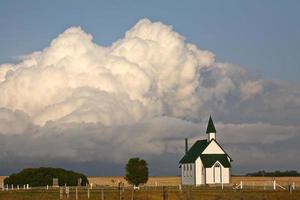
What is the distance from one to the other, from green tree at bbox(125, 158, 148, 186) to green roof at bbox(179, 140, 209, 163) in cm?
1199

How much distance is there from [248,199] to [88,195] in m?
16.3

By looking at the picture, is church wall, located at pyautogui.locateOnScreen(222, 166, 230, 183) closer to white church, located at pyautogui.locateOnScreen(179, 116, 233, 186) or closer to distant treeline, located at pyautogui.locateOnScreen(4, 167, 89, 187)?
white church, located at pyautogui.locateOnScreen(179, 116, 233, 186)

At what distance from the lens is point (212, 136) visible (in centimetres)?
11206

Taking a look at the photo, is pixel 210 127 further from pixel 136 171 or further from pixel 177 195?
pixel 177 195

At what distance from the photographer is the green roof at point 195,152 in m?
111

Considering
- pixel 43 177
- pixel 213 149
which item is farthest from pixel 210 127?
pixel 43 177

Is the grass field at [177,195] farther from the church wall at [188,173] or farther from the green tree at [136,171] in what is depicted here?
the church wall at [188,173]

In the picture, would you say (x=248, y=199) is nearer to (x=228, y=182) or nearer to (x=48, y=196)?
(x=48, y=196)

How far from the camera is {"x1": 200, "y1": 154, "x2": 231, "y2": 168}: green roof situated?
355ft

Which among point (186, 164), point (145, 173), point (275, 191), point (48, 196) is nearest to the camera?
point (48, 196)

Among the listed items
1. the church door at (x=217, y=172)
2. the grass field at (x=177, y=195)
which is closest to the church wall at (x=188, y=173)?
the church door at (x=217, y=172)

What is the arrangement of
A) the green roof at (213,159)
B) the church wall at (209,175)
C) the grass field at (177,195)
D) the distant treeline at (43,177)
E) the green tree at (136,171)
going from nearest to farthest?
the grass field at (177,195) → the green tree at (136,171) → the church wall at (209,175) → the green roof at (213,159) → the distant treeline at (43,177)

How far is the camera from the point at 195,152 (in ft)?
370

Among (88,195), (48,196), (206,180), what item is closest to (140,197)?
(88,195)
